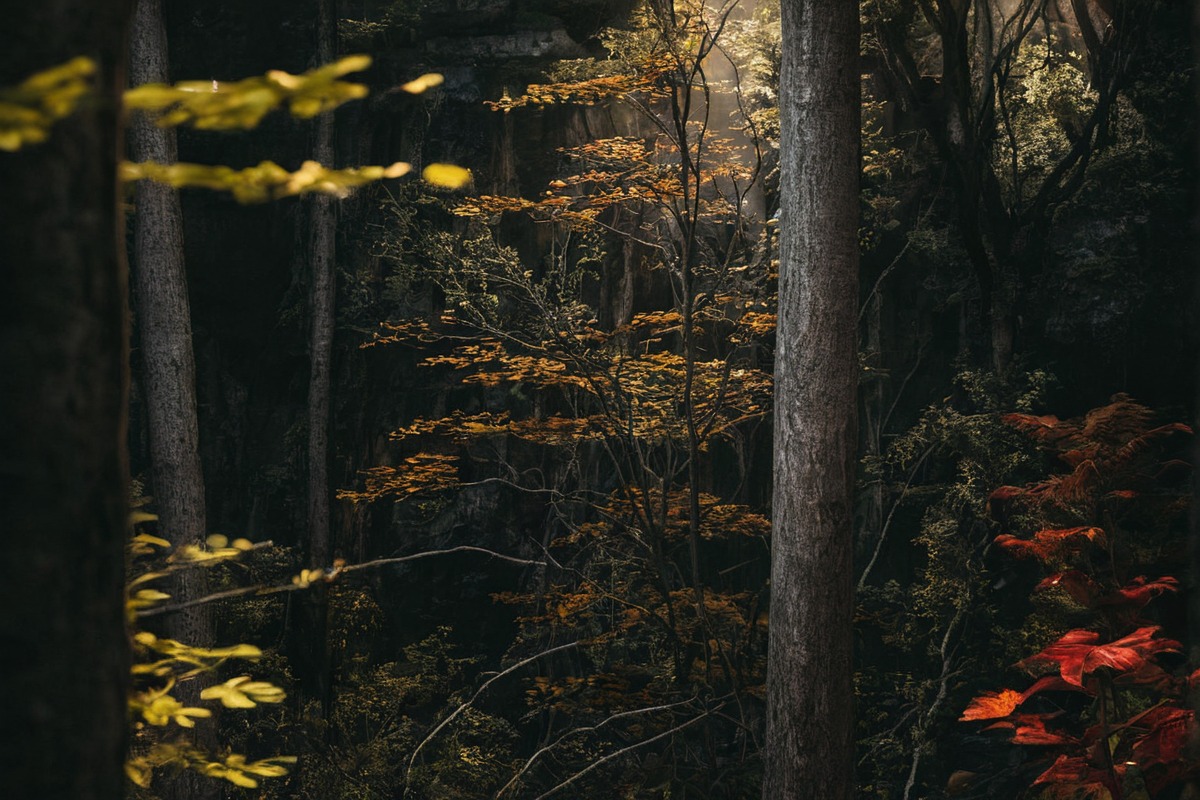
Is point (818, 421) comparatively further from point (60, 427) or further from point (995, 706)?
point (60, 427)

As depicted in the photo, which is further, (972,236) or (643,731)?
(972,236)

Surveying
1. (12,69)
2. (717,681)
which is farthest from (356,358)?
(12,69)

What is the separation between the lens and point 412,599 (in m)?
10.9

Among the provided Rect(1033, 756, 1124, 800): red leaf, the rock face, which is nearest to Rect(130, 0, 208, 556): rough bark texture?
the rock face

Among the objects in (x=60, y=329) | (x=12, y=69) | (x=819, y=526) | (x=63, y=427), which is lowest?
(x=819, y=526)

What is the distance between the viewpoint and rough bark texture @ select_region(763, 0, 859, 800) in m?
4.21

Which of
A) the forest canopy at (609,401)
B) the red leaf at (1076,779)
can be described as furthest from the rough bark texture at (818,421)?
the red leaf at (1076,779)

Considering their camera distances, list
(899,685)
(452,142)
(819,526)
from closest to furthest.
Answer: (819,526) → (899,685) → (452,142)

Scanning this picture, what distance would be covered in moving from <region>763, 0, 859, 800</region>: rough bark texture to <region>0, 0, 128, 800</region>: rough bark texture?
3.44 meters

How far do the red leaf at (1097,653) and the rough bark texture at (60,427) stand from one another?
342 cm

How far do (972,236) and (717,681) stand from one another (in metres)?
4.31

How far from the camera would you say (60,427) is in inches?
45.5

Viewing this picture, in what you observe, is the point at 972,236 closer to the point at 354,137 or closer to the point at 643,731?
the point at 643,731

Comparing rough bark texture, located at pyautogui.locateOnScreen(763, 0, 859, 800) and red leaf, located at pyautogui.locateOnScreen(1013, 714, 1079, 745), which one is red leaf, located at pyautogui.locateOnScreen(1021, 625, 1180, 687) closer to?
red leaf, located at pyautogui.locateOnScreen(1013, 714, 1079, 745)
